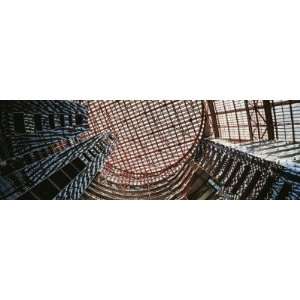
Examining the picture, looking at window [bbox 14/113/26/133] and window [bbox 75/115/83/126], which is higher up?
window [bbox 14/113/26/133]

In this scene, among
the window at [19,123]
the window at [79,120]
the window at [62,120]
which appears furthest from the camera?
the window at [62,120]

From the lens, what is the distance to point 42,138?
33.2ft

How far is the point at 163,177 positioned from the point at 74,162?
6.90m

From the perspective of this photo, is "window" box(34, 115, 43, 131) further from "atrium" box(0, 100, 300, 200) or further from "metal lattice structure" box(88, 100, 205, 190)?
"metal lattice structure" box(88, 100, 205, 190)

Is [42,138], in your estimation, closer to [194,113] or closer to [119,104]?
[119,104]

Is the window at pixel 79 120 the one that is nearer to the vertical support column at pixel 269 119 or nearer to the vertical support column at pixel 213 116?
the vertical support column at pixel 213 116

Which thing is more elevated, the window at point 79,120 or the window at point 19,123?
the window at point 19,123

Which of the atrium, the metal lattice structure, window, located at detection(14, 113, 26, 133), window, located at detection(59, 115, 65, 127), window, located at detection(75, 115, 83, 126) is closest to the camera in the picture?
window, located at detection(14, 113, 26, 133)

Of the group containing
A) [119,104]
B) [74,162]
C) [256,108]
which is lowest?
[74,162]

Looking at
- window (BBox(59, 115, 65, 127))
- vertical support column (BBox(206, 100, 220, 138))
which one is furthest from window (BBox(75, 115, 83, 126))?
vertical support column (BBox(206, 100, 220, 138))

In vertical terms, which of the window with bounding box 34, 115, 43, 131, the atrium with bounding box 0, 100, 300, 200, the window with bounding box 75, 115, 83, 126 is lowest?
the atrium with bounding box 0, 100, 300, 200

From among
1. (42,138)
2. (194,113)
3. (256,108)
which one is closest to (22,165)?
(42,138)

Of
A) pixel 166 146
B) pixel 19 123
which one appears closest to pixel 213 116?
pixel 166 146

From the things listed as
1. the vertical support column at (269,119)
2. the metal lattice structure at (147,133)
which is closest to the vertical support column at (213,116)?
the metal lattice structure at (147,133)
